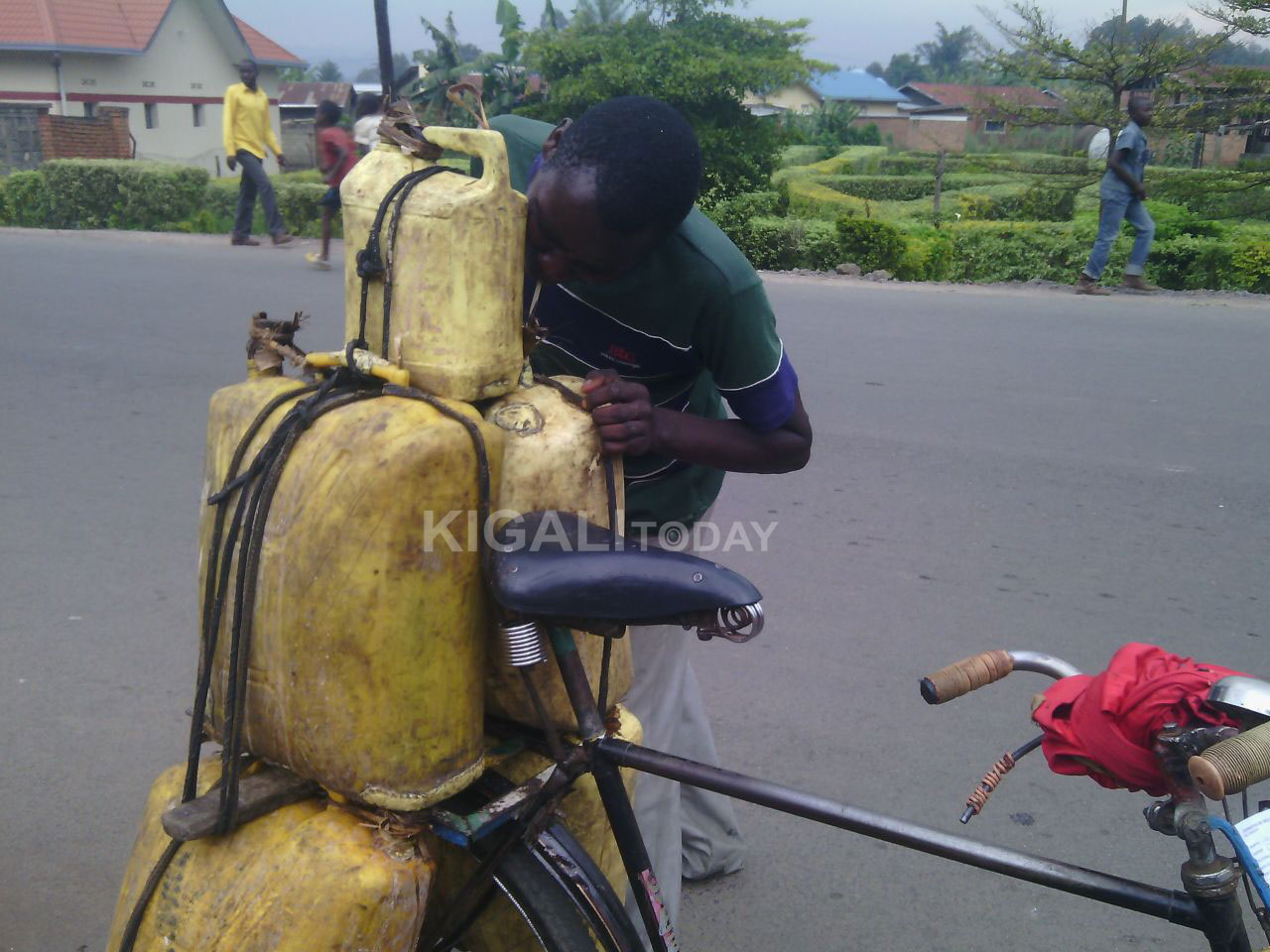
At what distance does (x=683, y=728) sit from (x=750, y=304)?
0.89 m

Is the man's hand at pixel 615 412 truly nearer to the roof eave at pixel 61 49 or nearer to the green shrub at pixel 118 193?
the green shrub at pixel 118 193

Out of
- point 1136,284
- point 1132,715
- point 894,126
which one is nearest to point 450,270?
point 1132,715

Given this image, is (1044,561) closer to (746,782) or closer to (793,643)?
(793,643)

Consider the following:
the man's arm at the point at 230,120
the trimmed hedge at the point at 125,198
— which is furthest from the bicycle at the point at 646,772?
the trimmed hedge at the point at 125,198

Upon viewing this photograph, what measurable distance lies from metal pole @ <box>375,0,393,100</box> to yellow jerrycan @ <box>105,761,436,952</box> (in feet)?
3.34

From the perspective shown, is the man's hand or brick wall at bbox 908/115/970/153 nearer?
the man's hand

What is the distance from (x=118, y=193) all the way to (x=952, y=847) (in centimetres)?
1631

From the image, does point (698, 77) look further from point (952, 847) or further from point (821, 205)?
point (952, 847)

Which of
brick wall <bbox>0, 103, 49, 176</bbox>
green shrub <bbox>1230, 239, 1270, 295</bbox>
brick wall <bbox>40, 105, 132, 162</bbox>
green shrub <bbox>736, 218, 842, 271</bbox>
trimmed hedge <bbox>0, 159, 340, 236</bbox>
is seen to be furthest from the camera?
brick wall <bbox>0, 103, 49, 176</bbox>

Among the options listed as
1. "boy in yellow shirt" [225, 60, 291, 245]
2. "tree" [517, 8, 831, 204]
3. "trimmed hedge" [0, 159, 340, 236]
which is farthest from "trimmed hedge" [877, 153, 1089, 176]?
"boy in yellow shirt" [225, 60, 291, 245]

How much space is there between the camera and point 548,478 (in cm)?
149

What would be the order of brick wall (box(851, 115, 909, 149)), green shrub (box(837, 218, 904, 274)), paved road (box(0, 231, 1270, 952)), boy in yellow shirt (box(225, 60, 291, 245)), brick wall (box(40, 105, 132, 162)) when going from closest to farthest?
paved road (box(0, 231, 1270, 952)), green shrub (box(837, 218, 904, 274)), boy in yellow shirt (box(225, 60, 291, 245)), brick wall (box(40, 105, 132, 162)), brick wall (box(851, 115, 909, 149))

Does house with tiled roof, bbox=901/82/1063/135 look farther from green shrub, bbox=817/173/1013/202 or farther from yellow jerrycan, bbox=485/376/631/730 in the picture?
yellow jerrycan, bbox=485/376/631/730

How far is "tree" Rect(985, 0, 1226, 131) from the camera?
14.0 metres
